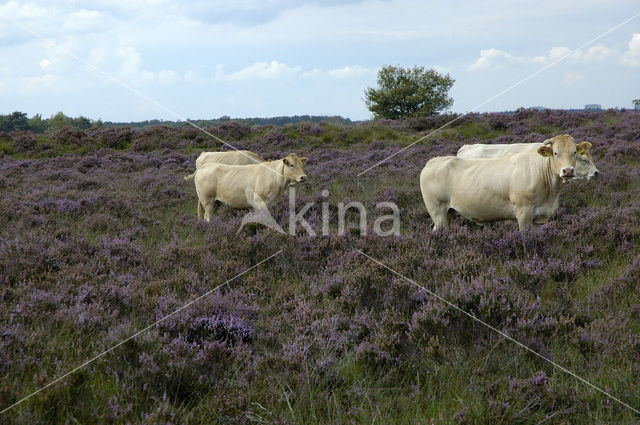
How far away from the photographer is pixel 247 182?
27.4ft

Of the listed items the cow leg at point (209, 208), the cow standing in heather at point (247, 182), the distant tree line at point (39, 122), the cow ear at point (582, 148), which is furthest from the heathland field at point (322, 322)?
the distant tree line at point (39, 122)

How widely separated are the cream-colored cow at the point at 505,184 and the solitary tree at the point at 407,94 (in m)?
38.1

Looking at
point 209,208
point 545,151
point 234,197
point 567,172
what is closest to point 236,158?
point 209,208

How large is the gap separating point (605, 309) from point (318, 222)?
4.84m

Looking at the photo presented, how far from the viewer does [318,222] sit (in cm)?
794

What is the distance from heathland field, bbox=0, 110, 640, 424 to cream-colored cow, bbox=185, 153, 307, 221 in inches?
29.9

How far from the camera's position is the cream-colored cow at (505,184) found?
5883 mm

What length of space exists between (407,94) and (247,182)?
3918 cm

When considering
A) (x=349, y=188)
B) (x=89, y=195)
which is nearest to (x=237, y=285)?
(x=349, y=188)

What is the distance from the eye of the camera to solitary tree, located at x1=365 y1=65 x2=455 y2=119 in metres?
43.7

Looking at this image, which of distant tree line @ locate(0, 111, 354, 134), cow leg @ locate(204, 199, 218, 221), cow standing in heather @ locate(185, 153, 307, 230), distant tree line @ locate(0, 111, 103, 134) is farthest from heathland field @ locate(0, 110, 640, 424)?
distant tree line @ locate(0, 111, 103, 134)

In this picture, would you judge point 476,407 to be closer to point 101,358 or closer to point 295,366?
point 295,366

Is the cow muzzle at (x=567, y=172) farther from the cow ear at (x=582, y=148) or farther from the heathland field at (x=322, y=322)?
the cow ear at (x=582, y=148)

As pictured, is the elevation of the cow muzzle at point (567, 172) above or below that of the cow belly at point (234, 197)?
above
